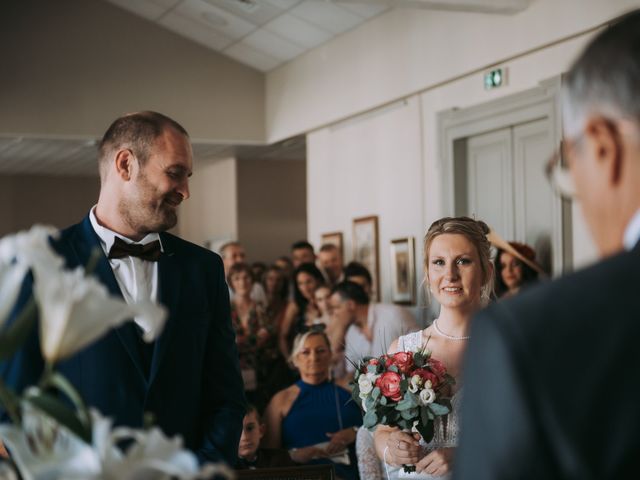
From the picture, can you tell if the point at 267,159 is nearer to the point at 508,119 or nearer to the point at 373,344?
the point at 508,119

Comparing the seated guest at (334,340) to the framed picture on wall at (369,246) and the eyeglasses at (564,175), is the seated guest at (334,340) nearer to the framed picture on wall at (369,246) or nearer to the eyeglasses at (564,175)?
the framed picture on wall at (369,246)

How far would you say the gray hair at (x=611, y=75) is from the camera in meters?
1.13

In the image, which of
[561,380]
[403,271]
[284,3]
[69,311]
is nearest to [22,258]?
[69,311]

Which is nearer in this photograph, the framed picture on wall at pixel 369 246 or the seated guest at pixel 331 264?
the seated guest at pixel 331 264

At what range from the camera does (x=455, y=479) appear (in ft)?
3.63

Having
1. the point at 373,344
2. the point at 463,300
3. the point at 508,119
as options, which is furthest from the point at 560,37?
the point at 463,300

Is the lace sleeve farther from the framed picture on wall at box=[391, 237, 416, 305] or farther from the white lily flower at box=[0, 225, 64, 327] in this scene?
the framed picture on wall at box=[391, 237, 416, 305]

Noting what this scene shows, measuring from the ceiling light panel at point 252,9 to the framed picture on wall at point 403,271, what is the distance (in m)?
3.22

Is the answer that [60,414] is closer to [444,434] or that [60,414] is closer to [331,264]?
[444,434]

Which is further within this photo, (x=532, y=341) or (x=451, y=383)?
(x=451, y=383)

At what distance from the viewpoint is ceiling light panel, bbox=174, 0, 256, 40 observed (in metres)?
12.9

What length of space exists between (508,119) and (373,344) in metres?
2.73

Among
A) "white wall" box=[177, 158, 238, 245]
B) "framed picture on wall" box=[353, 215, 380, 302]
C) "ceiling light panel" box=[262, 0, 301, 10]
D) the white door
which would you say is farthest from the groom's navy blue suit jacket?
"white wall" box=[177, 158, 238, 245]

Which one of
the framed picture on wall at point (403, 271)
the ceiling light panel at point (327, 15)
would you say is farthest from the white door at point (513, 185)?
the ceiling light panel at point (327, 15)
